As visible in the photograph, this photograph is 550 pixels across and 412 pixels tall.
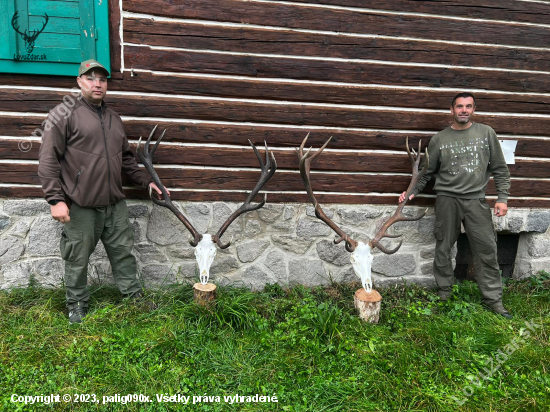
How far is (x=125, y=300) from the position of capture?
3.79 meters

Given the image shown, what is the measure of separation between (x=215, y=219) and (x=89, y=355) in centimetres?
178

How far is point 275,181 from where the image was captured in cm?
431

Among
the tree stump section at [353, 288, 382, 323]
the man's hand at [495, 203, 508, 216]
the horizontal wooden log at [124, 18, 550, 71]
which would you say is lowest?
the tree stump section at [353, 288, 382, 323]

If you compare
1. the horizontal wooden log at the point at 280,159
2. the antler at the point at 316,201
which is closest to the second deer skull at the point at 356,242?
the antler at the point at 316,201

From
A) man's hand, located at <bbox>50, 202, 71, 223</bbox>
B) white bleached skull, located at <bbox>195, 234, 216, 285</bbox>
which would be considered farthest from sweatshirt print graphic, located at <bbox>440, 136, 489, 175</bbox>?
man's hand, located at <bbox>50, 202, 71, 223</bbox>

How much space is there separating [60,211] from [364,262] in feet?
9.29

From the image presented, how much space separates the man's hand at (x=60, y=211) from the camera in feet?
10.8

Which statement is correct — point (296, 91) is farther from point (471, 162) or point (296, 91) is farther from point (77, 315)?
point (77, 315)

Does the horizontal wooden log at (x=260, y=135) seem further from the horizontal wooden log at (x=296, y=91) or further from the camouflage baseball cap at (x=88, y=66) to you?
the camouflage baseball cap at (x=88, y=66)

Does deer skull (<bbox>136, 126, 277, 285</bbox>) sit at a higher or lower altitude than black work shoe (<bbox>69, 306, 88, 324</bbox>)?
higher

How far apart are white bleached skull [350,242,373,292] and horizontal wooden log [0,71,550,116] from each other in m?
1.66

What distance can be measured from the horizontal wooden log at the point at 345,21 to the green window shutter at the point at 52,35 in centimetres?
39

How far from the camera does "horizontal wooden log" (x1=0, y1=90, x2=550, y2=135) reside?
3801mm

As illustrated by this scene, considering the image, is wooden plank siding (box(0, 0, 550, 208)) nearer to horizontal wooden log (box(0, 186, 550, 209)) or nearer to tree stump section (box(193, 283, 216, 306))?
horizontal wooden log (box(0, 186, 550, 209))
